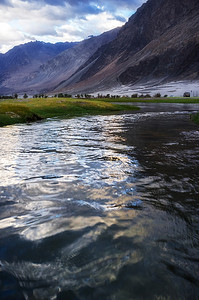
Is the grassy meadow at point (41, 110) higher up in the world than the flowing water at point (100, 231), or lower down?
higher up

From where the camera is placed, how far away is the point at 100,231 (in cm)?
481

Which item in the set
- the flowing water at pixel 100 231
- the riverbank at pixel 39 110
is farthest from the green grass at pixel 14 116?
the flowing water at pixel 100 231

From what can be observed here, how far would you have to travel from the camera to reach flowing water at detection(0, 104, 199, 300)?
11.4 ft

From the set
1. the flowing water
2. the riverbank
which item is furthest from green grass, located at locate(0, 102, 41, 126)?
the flowing water

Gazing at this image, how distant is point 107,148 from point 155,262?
9.24 m

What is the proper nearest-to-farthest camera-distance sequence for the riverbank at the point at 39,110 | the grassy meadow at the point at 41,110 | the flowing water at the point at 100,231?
the flowing water at the point at 100,231 < the grassy meadow at the point at 41,110 < the riverbank at the point at 39,110

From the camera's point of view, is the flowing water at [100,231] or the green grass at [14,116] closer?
the flowing water at [100,231]

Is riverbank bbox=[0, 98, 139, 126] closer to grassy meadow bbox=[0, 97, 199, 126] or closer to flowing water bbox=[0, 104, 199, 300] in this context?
grassy meadow bbox=[0, 97, 199, 126]

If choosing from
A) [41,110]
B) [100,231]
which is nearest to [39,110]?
[41,110]

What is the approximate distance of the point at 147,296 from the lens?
3271 millimetres

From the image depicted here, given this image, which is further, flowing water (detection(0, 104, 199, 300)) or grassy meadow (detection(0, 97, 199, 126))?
grassy meadow (detection(0, 97, 199, 126))

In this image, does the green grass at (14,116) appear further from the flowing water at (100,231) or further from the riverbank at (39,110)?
the flowing water at (100,231)

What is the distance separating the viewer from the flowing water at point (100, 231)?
11.4 feet

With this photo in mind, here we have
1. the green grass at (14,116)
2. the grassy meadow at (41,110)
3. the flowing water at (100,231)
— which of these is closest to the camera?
the flowing water at (100,231)
